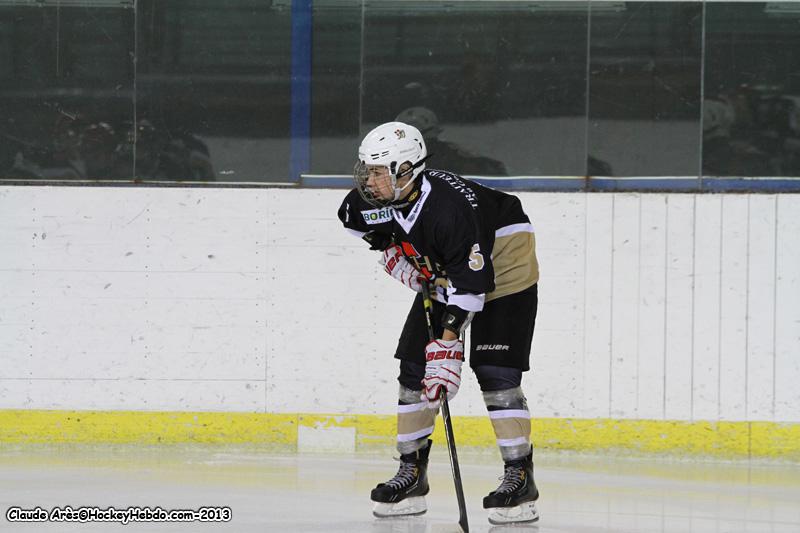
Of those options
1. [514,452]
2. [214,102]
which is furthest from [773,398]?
[214,102]

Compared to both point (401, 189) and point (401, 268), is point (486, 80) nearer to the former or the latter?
point (401, 268)

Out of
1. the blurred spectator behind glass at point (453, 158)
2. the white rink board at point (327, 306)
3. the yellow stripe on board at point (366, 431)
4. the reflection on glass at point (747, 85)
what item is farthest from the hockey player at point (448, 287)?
the reflection on glass at point (747, 85)

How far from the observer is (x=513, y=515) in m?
4.21

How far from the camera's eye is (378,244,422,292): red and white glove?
4.39 metres

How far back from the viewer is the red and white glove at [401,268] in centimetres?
439

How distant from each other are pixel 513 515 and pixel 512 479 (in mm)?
114

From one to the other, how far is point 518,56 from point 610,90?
0.49 meters

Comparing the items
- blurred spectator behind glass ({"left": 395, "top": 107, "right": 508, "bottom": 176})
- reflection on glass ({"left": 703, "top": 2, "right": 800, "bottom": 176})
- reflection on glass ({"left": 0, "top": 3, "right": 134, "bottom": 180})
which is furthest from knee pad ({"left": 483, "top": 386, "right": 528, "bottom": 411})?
reflection on glass ({"left": 0, "top": 3, "right": 134, "bottom": 180})


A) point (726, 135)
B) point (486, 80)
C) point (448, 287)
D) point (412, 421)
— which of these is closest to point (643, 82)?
point (726, 135)

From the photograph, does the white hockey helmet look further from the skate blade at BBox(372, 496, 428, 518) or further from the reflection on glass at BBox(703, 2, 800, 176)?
the reflection on glass at BBox(703, 2, 800, 176)

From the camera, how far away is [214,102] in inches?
265

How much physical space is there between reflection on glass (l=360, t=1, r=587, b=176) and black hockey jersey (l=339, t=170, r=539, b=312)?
2213 mm

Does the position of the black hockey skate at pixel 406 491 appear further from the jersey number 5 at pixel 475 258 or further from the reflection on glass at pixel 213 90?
the reflection on glass at pixel 213 90

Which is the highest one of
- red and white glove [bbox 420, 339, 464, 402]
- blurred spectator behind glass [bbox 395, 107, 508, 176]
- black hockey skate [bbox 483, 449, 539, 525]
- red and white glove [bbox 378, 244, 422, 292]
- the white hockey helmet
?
blurred spectator behind glass [bbox 395, 107, 508, 176]
